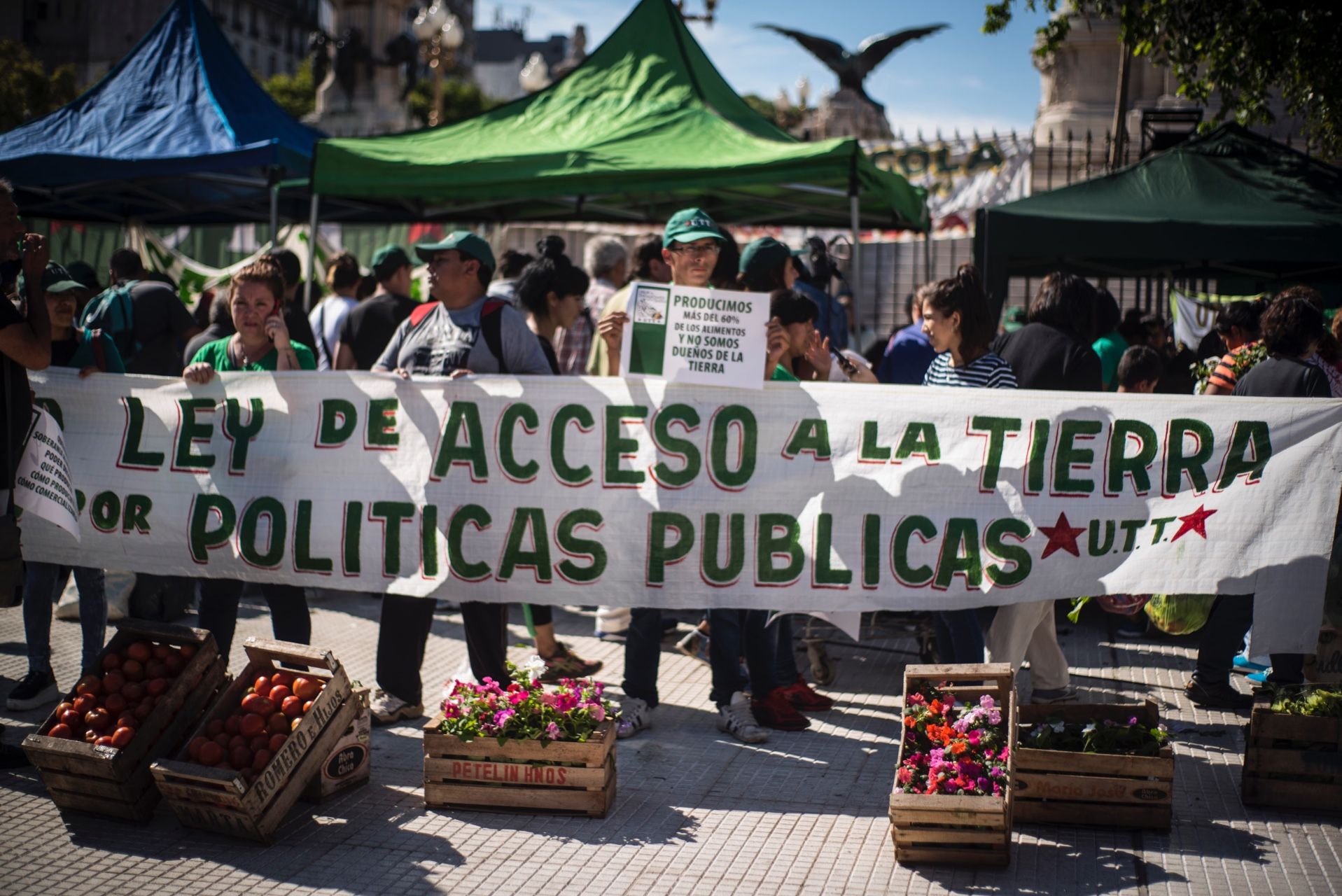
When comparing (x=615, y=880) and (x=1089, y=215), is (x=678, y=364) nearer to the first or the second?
(x=615, y=880)

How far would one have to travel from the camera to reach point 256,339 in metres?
5.55

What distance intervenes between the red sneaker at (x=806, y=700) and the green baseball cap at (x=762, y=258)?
6.85 ft

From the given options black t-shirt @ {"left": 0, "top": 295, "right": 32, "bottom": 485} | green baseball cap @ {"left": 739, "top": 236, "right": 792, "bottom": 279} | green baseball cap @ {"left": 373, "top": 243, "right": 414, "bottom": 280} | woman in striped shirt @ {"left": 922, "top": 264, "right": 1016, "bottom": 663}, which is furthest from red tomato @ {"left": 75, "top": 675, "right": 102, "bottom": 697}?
green baseball cap @ {"left": 373, "top": 243, "right": 414, "bottom": 280}

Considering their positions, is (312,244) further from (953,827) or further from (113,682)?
(953,827)

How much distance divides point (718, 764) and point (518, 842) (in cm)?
108

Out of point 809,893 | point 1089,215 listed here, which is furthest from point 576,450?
point 1089,215

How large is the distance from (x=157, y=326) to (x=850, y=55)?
29.1 metres

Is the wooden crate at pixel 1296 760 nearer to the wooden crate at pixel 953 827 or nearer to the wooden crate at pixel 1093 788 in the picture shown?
the wooden crate at pixel 1093 788

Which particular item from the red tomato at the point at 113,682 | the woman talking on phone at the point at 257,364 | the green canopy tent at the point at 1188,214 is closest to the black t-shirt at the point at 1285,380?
the green canopy tent at the point at 1188,214

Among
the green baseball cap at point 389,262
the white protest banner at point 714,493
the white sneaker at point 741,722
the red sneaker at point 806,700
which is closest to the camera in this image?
the white protest banner at point 714,493

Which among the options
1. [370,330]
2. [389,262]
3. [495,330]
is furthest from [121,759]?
[389,262]

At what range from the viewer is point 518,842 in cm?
424

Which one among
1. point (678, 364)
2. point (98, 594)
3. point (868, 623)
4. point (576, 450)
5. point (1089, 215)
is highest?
point (1089, 215)

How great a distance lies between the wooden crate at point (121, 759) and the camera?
429 cm
